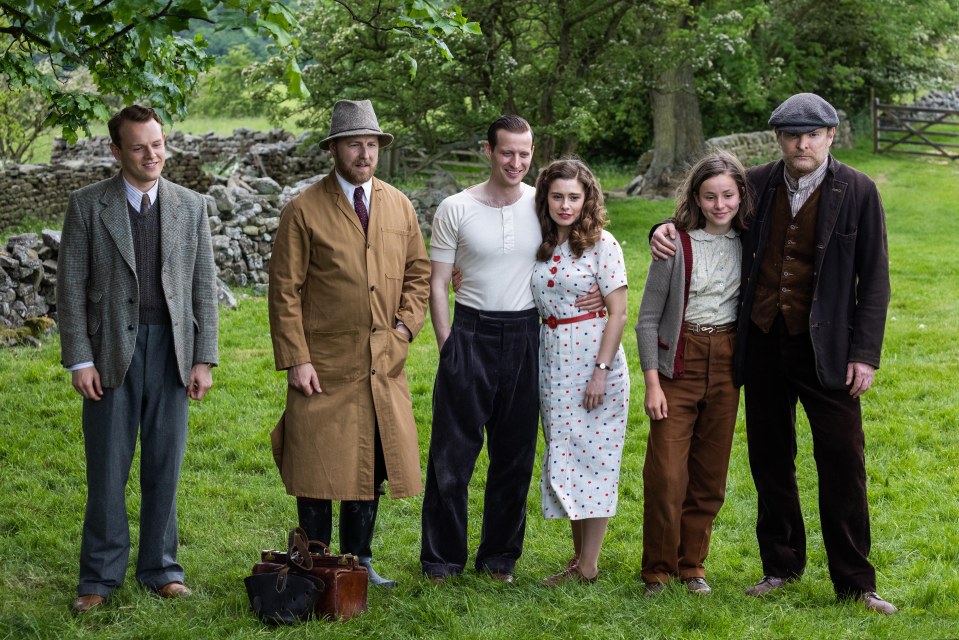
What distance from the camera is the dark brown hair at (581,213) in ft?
15.6

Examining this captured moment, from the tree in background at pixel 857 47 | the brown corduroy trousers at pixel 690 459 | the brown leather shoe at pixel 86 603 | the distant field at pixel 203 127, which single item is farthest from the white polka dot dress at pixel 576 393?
the distant field at pixel 203 127

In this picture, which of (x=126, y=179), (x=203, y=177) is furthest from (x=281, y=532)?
(x=203, y=177)

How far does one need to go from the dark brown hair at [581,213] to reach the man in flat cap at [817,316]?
291 millimetres

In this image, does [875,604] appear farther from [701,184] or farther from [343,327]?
[343,327]

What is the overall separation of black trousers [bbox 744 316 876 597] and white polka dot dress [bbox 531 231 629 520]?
23.4 inches

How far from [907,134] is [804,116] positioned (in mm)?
22019

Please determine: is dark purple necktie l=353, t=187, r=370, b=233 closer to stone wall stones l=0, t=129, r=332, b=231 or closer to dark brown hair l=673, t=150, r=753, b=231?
dark brown hair l=673, t=150, r=753, b=231

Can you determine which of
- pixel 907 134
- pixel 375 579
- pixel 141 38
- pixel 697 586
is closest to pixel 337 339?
pixel 375 579

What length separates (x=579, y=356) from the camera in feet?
16.0

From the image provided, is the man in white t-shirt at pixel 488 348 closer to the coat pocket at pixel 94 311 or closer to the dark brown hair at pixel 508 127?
the dark brown hair at pixel 508 127

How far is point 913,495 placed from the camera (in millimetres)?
6414

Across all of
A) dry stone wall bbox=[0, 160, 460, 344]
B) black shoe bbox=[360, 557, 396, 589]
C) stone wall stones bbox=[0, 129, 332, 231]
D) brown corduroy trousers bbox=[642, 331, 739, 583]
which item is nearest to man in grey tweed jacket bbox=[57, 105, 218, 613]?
black shoe bbox=[360, 557, 396, 589]

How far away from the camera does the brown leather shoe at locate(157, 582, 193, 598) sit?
15.9 ft

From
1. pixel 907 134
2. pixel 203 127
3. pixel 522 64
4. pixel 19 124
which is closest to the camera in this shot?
pixel 522 64
